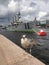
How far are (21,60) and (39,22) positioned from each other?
16963cm

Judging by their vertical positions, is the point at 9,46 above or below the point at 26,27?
above

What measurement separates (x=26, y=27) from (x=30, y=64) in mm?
166767

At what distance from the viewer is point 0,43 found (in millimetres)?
9945

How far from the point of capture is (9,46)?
914 cm

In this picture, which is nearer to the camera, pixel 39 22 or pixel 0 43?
pixel 0 43

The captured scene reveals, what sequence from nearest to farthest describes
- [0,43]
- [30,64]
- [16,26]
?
[30,64], [0,43], [16,26]

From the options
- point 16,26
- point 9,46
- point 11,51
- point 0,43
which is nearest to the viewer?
point 11,51

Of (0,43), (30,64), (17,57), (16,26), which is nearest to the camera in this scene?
(30,64)

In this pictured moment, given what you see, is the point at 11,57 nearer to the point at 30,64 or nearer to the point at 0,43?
the point at 30,64

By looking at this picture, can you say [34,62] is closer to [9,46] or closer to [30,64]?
[30,64]

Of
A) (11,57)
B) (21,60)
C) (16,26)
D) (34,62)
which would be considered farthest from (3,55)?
(16,26)

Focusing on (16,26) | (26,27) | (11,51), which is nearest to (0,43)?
(11,51)

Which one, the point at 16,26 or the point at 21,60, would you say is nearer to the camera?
the point at 21,60

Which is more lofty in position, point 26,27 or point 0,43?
point 0,43
